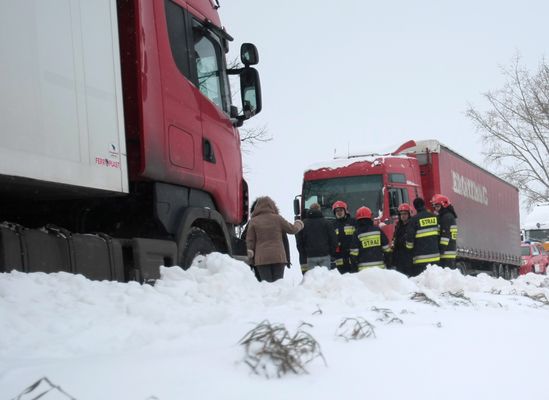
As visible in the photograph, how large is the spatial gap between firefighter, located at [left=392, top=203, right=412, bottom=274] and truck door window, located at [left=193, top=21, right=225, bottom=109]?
5222 millimetres

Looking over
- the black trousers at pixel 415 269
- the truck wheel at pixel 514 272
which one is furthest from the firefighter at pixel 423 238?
the truck wheel at pixel 514 272

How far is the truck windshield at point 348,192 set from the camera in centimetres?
1384

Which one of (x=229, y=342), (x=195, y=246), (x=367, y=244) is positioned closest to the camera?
(x=229, y=342)

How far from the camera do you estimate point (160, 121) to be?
554cm

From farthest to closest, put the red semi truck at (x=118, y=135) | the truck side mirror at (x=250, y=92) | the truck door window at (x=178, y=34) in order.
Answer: the truck side mirror at (x=250, y=92)
the truck door window at (x=178, y=34)
the red semi truck at (x=118, y=135)

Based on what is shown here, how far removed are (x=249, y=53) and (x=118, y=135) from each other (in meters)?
2.02

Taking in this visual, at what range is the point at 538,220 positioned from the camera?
2995 cm

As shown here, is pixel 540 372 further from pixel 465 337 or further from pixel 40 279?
pixel 40 279

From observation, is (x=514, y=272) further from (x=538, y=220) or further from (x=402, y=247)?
(x=402, y=247)

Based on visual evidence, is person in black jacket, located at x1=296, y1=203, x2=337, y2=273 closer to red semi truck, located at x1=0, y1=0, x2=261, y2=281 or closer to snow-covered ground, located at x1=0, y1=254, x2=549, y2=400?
red semi truck, located at x1=0, y1=0, x2=261, y2=281

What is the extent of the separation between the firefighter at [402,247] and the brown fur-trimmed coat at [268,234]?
2864 millimetres

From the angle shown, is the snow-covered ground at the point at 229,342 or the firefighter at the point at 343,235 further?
the firefighter at the point at 343,235

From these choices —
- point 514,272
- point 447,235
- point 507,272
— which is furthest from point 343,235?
point 514,272

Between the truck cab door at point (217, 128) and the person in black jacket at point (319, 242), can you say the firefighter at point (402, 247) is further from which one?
the truck cab door at point (217, 128)
